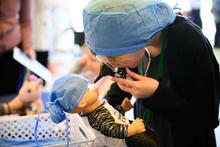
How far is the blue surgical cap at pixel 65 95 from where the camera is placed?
0.65m

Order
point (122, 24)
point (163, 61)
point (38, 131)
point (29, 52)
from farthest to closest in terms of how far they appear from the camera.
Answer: point (29, 52) → point (38, 131) → point (163, 61) → point (122, 24)

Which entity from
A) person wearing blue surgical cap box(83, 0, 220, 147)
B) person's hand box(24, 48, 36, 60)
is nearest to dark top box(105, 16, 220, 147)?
person wearing blue surgical cap box(83, 0, 220, 147)

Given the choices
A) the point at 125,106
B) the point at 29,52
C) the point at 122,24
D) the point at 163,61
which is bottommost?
the point at 29,52

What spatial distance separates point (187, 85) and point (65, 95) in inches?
10.4

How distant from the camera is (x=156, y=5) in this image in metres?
0.65

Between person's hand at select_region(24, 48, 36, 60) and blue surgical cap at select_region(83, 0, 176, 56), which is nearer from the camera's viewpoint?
blue surgical cap at select_region(83, 0, 176, 56)

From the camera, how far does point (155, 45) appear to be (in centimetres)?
73

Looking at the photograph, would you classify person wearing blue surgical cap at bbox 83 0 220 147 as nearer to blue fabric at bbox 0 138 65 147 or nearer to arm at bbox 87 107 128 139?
arm at bbox 87 107 128 139

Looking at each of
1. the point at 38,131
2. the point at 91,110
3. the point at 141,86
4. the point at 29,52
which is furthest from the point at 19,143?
the point at 29,52

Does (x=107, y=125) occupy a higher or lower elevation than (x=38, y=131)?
higher

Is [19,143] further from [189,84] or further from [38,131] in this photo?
[189,84]

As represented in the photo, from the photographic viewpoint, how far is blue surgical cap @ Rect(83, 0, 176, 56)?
0.62 metres

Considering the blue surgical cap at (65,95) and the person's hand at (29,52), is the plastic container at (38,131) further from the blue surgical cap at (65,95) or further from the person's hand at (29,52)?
the person's hand at (29,52)

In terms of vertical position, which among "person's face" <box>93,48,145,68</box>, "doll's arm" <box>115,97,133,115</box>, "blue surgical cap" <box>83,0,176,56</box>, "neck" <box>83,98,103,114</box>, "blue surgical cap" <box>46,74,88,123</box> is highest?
"blue surgical cap" <box>83,0,176,56</box>
